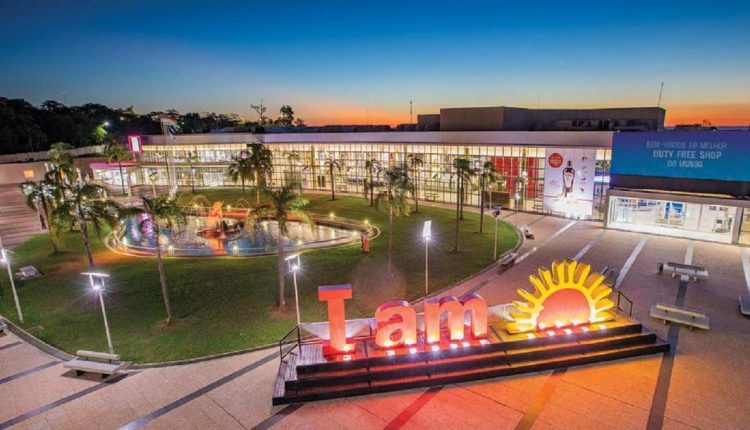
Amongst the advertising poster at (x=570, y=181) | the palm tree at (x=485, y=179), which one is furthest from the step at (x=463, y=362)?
the advertising poster at (x=570, y=181)

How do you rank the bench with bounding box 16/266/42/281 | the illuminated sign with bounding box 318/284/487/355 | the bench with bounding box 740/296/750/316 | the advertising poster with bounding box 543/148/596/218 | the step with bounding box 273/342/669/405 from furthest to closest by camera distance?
the advertising poster with bounding box 543/148/596/218, the bench with bounding box 16/266/42/281, the bench with bounding box 740/296/750/316, the illuminated sign with bounding box 318/284/487/355, the step with bounding box 273/342/669/405

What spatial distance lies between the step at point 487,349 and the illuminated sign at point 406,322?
68cm

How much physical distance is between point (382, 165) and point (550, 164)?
25.8 metres

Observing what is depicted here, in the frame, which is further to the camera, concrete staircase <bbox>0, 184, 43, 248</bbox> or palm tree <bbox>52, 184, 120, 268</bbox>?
concrete staircase <bbox>0, 184, 43, 248</bbox>

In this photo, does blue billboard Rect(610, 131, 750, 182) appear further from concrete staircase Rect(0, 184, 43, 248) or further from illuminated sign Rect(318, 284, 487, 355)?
concrete staircase Rect(0, 184, 43, 248)

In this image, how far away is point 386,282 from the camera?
26703mm

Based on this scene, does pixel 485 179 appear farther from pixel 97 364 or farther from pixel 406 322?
pixel 97 364

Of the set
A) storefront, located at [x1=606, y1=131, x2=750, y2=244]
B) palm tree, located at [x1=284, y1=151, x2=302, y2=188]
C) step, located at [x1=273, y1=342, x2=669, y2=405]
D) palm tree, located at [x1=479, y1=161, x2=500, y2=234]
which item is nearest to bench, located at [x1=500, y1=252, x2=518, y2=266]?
palm tree, located at [x1=479, y1=161, x2=500, y2=234]

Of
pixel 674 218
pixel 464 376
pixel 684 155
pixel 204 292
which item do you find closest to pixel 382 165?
pixel 674 218

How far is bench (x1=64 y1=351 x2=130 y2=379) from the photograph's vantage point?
17.0m

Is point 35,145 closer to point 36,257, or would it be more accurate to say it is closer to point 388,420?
point 36,257

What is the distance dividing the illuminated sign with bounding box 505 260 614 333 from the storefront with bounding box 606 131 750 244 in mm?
24261

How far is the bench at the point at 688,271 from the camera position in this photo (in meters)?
25.6

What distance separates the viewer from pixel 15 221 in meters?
51.1
